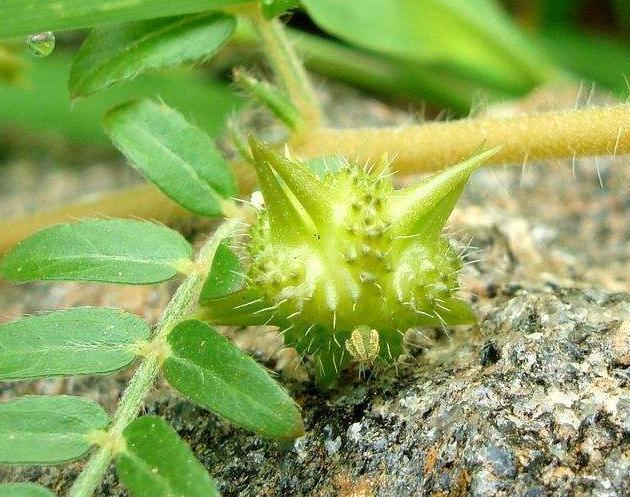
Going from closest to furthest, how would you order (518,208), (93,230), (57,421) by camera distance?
1. (57,421)
2. (93,230)
3. (518,208)

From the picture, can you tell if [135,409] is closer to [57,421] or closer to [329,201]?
[57,421]

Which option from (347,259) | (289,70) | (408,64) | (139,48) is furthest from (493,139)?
(408,64)

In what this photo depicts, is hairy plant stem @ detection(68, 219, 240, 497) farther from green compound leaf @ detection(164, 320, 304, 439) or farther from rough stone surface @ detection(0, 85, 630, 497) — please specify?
rough stone surface @ detection(0, 85, 630, 497)

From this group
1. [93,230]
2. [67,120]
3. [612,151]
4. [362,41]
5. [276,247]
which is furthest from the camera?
[67,120]

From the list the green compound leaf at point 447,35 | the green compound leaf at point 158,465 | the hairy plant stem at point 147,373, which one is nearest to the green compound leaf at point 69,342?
the hairy plant stem at point 147,373

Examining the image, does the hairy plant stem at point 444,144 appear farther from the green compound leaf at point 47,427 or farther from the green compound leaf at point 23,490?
the green compound leaf at point 23,490

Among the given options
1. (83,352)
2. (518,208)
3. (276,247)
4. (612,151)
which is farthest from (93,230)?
(518,208)
